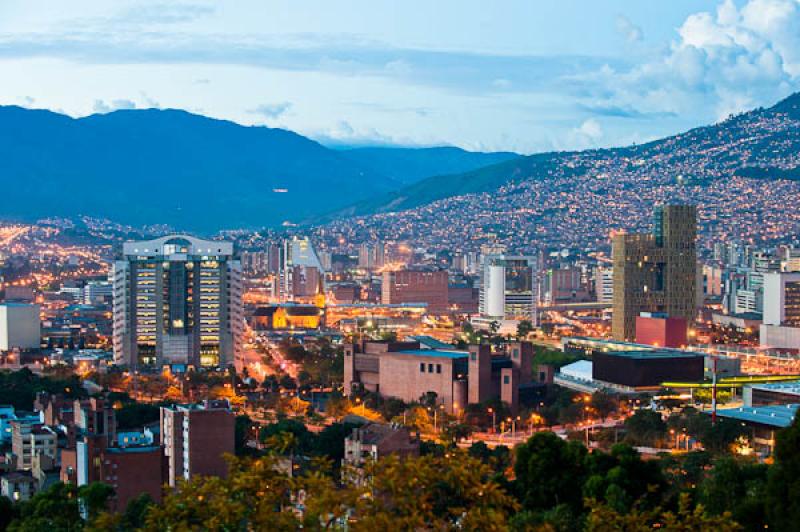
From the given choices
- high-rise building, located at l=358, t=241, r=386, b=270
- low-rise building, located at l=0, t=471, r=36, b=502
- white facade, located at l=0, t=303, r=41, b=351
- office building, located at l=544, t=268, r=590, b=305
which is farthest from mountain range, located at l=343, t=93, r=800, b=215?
low-rise building, located at l=0, t=471, r=36, b=502

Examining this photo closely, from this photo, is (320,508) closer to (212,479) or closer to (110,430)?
(212,479)

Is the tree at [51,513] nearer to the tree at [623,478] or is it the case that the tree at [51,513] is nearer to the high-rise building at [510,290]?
the tree at [623,478]

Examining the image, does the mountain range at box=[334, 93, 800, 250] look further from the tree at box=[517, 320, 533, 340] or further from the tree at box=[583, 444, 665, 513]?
the tree at box=[583, 444, 665, 513]

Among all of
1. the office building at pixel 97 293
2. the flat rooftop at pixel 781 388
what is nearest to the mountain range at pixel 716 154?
the office building at pixel 97 293

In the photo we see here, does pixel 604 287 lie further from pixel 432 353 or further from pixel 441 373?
pixel 441 373

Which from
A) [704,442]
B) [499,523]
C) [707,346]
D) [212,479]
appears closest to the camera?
[499,523]

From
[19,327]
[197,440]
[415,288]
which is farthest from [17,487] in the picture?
[415,288]

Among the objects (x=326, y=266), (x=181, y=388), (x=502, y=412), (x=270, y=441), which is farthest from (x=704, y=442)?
(x=326, y=266)
